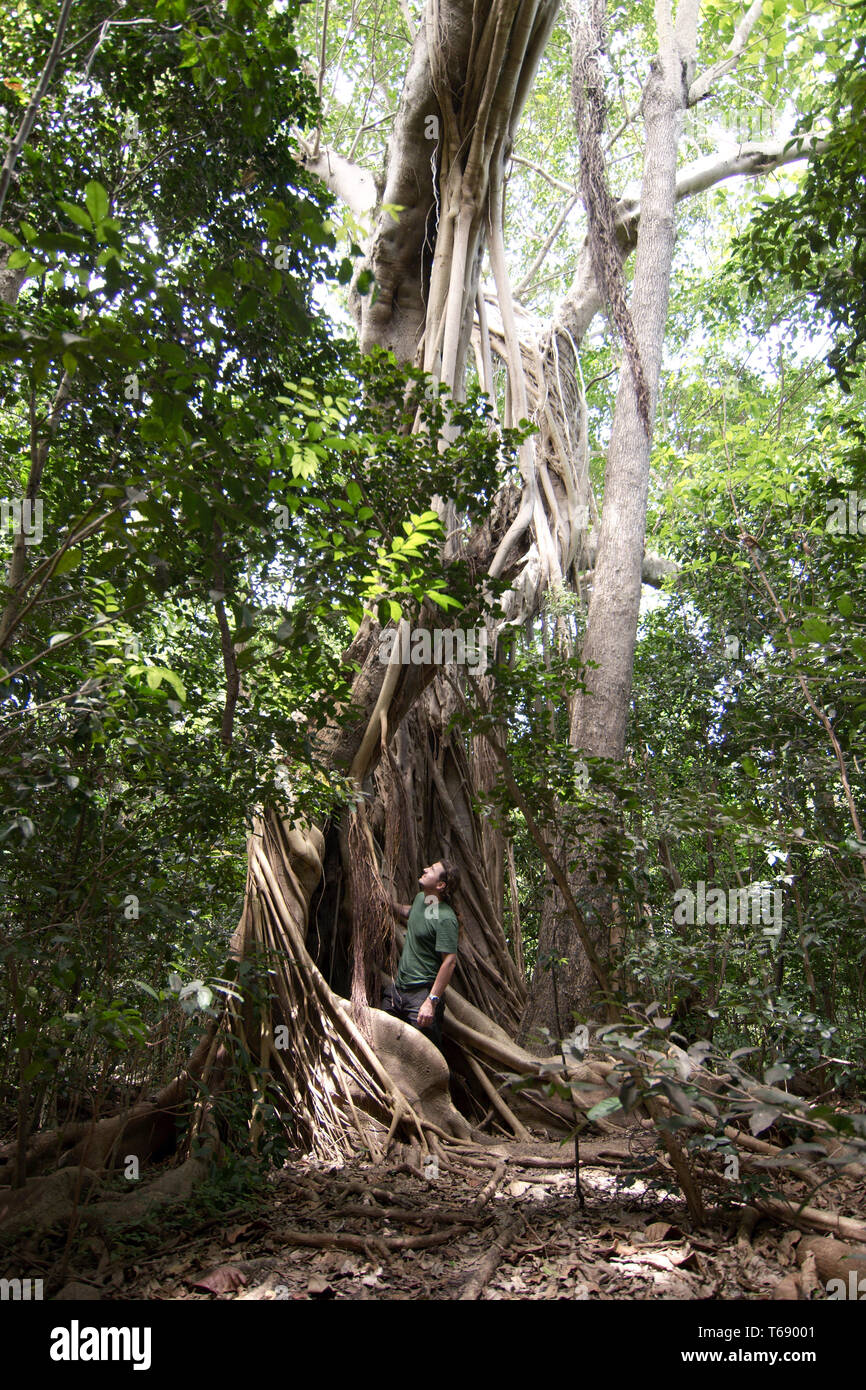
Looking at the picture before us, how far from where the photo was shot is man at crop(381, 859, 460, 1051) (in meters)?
3.64

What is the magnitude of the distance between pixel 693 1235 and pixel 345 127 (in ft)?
30.1

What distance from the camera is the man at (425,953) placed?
12.0 feet

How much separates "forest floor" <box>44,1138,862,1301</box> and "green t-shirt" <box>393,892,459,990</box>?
43.0 inches

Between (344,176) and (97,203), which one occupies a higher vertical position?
Answer: (344,176)

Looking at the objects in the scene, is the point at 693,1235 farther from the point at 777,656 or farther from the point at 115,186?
the point at 115,186

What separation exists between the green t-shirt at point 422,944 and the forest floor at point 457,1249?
1.09 meters

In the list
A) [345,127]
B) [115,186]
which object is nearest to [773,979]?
[115,186]

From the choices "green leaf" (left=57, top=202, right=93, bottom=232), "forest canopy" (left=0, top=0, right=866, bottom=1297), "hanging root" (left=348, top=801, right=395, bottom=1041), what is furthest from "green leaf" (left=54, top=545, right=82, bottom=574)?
"hanging root" (left=348, top=801, right=395, bottom=1041)

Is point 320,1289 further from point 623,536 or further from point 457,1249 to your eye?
point 623,536

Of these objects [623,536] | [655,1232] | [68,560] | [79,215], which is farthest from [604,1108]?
[623,536]

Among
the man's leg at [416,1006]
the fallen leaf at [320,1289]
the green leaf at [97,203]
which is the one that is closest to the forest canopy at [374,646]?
the green leaf at [97,203]

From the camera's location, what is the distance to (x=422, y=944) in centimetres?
375

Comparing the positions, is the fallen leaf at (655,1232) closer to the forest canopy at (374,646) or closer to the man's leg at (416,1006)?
the forest canopy at (374,646)

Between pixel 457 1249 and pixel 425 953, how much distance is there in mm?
1595
